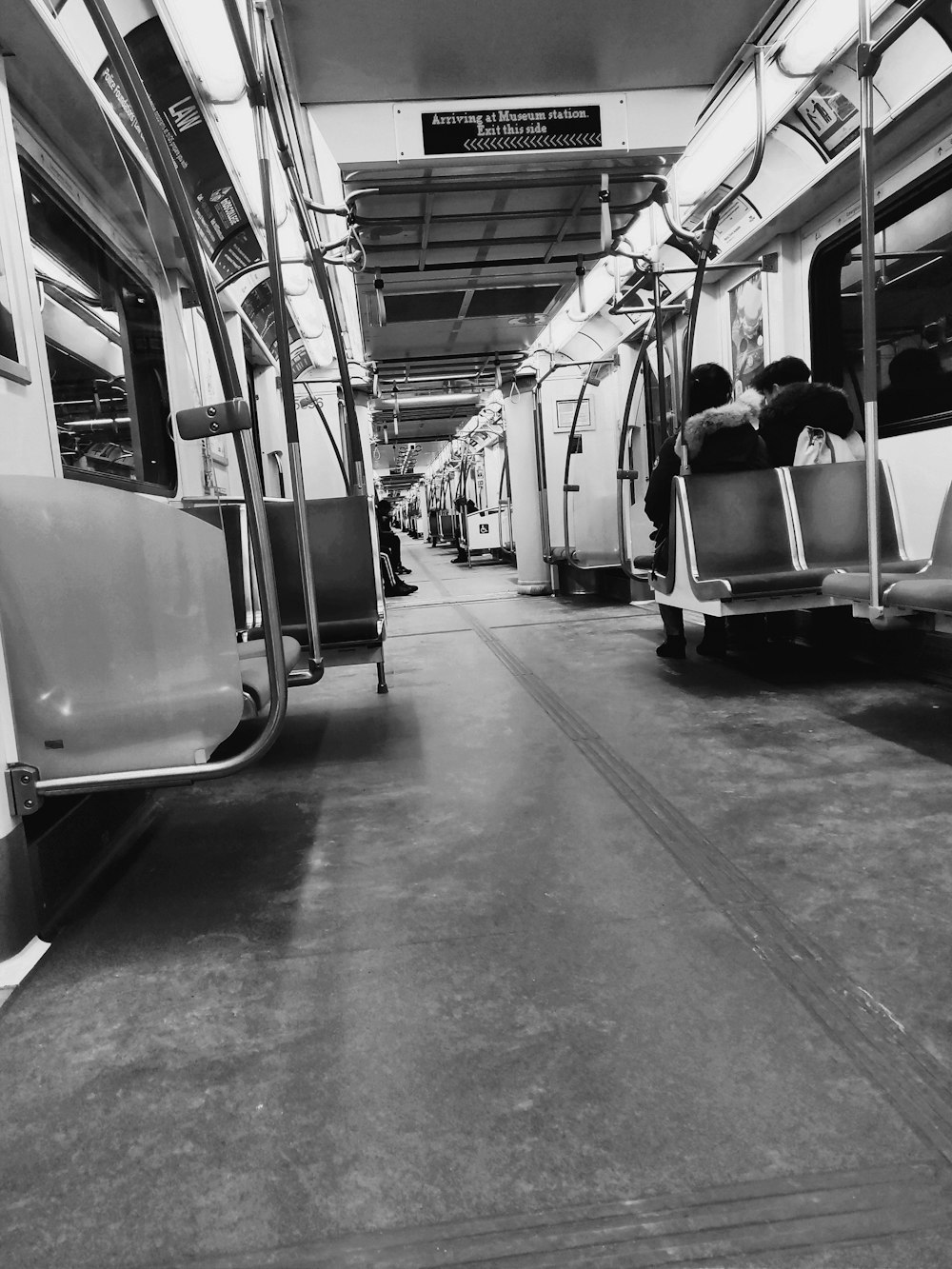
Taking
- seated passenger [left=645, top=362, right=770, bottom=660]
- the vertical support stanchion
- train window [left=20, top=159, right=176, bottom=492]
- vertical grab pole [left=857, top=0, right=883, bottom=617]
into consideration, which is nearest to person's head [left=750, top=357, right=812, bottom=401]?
seated passenger [left=645, top=362, right=770, bottom=660]

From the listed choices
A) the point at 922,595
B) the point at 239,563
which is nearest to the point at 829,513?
the point at 922,595

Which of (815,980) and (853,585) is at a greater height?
(853,585)

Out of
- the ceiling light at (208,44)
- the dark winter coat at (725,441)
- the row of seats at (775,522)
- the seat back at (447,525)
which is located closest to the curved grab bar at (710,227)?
the dark winter coat at (725,441)

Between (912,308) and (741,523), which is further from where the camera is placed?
(741,523)

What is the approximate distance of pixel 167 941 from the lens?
189 cm

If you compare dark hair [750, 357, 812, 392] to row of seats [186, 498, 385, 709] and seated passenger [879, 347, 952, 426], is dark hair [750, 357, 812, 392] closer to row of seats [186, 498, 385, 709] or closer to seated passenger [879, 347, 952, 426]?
seated passenger [879, 347, 952, 426]

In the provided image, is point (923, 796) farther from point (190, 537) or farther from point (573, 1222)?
point (190, 537)

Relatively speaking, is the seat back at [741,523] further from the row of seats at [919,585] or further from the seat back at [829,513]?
the row of seats at [919,585]

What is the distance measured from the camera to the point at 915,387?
4.58 metres

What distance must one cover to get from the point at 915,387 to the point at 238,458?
13.4ft

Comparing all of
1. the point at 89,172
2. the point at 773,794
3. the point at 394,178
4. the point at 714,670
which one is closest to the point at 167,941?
the point at 773,794

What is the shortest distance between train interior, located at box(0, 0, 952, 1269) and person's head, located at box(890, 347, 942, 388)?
3cm

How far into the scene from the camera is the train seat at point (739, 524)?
463 centimetres

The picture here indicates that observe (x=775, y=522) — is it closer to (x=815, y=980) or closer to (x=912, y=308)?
(x=912, y=308)
